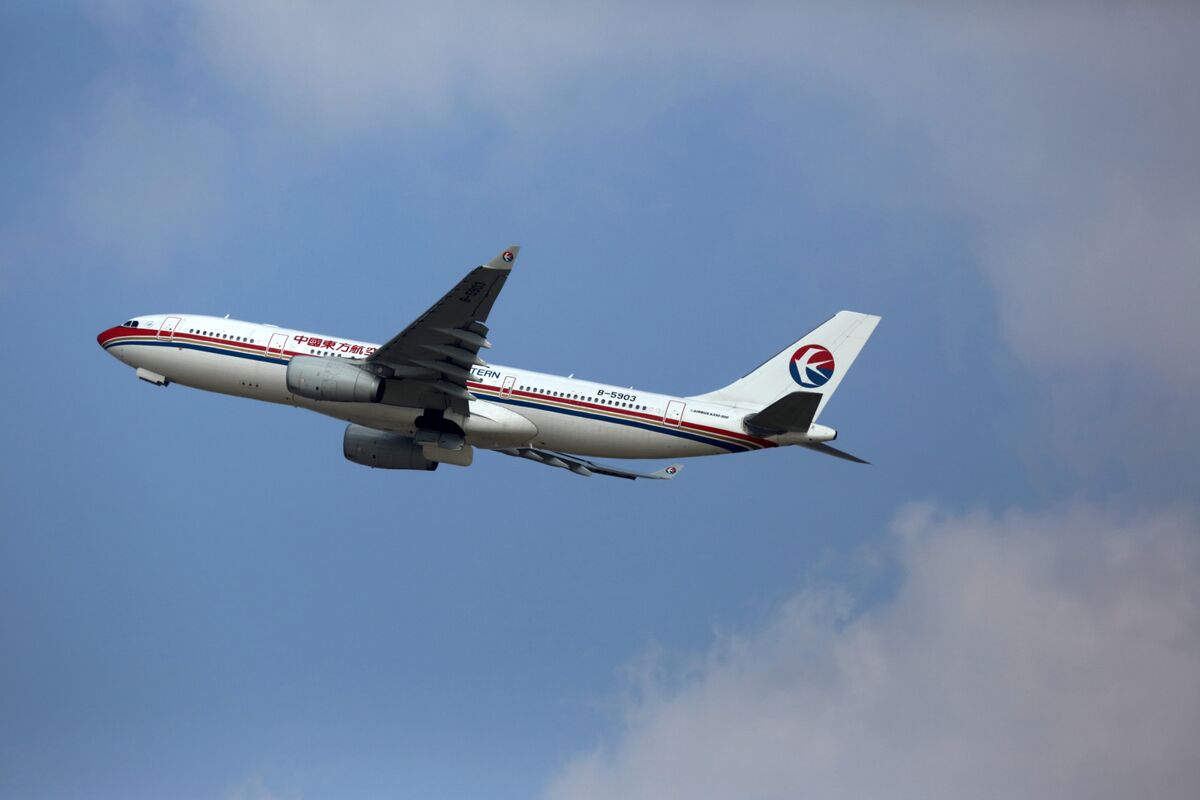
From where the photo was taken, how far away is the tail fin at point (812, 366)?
61000 millimetres

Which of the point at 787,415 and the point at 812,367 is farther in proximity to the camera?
the point at 812,367

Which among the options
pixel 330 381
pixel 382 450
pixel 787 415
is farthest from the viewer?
pixel 382 450

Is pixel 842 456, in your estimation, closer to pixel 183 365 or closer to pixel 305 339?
pixel 305 339

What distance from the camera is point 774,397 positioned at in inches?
2399

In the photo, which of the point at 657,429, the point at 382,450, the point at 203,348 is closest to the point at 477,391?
the point at 382,450

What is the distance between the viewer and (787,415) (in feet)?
187

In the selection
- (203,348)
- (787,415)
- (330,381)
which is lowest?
(330,381)

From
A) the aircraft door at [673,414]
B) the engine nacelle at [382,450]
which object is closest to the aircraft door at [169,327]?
the engine nacelle at [382,450]

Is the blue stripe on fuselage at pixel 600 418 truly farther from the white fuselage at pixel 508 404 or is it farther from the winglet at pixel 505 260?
the winglet at pixel 505 260

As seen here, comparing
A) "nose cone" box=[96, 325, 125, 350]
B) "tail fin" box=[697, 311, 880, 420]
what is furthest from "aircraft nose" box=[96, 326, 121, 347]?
"tail fin" box=[697, 311, 880, 420]

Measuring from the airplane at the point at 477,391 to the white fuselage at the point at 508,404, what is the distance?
5 centimetres

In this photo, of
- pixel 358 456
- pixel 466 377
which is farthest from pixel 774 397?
pixel 358 456

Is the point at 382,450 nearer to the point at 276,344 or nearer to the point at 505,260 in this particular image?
the point at 276,344

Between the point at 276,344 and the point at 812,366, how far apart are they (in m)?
22.2
